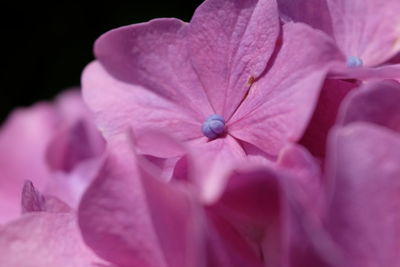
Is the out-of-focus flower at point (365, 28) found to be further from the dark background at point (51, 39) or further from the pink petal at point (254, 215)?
the dark background at point (51, 39)

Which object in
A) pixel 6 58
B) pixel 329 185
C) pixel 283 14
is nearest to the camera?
pixel 329 185

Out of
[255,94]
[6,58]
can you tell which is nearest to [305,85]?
[255,94]

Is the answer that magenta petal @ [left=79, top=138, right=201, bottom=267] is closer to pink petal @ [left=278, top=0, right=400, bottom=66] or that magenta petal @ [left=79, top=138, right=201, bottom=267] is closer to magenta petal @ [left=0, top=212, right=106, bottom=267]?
magenta petal @ [left=0, top=212, right=106, bottom=267]

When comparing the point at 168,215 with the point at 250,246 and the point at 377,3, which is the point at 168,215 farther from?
the point at 377,3

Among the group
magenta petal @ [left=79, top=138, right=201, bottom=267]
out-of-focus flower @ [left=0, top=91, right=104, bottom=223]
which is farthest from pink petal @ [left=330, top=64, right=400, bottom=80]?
out-of-focus flower @ [left=0, top=91, right=104, bottom=223]

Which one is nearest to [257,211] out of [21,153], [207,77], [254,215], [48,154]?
[254,215]

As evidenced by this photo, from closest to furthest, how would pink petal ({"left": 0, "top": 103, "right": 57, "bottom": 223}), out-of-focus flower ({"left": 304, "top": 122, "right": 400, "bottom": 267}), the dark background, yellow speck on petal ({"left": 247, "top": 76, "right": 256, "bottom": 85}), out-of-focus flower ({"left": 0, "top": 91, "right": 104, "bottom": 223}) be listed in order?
1. out-of-focus flower ({"left": 304, "top": 122, "right": 400, "bottom": 267})
2. yellow speck on petal ({"left": 247, "top": 76, "right": 256, "bottom": 85})
3. out-of-focus flower ({"left": 0, "top": 91, "right": 104, "bottom": 223})
4. pink petal ({"left": 0, "top": 103, "right": 57, "bottom": 223})
5. the dark background
